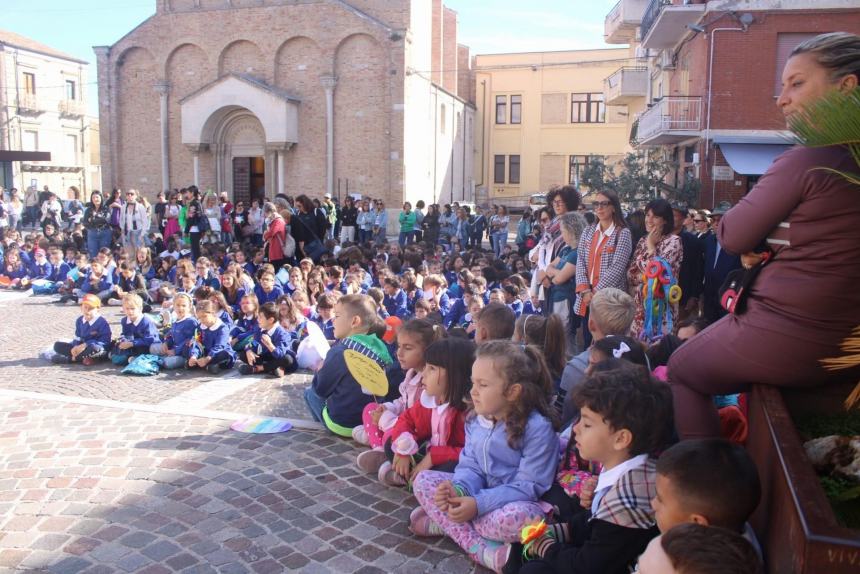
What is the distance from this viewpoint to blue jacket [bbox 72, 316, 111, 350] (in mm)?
8961

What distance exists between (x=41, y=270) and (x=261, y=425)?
40.6 feet

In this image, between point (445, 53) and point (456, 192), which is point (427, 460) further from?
point (445, 53)

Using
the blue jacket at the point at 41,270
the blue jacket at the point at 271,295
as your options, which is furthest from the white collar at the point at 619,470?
the blue jacket at the point at 41,270

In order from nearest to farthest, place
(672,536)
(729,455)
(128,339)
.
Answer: (672,536)
(729,455)
(128,339)

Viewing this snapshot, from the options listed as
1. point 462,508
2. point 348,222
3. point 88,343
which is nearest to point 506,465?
point 462,508

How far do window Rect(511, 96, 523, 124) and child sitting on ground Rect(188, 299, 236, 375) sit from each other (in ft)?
133

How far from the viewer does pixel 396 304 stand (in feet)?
34.3

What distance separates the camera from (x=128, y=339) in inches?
353

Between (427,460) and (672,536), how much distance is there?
2550 millimetres

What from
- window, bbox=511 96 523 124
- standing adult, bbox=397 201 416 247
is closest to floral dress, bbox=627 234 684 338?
standing adult, bbox=397 201 416 247

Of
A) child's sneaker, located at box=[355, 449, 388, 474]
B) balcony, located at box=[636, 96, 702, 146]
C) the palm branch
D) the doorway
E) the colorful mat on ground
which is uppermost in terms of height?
balcony, located at box=[636, 96, 702, 146]

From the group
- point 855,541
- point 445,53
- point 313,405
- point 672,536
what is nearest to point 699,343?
point 672,536

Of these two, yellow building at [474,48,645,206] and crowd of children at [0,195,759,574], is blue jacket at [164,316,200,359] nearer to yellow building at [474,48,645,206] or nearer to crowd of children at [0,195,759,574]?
crowd of children at [0,195,759,574]

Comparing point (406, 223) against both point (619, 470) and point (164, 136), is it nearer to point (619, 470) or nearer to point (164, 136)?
point (164, 136)
